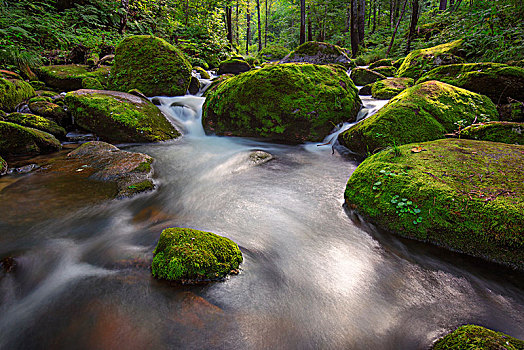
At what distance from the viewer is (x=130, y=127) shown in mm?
6664

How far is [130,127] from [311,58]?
12.6m

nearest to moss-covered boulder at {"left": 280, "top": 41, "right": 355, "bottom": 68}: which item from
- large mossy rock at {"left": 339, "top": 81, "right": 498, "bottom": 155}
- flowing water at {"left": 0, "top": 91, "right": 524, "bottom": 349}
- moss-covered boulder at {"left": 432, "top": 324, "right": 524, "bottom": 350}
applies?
large mossy rock at {"left": 339, "top": 81, "right": 498, "bottom": 155}

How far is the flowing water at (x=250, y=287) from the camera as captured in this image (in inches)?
73.5

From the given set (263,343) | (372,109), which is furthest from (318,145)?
(263,343)

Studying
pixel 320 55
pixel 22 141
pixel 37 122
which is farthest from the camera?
pixel 320 55

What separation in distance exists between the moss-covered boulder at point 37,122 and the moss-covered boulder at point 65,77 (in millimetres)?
3890

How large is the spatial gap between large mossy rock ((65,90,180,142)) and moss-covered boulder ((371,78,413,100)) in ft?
23.0

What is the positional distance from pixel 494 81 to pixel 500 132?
2741 mm

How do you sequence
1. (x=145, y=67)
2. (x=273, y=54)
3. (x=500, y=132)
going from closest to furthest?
1. (x=500, y=132)
2. (x=145, y=67)
3. (x=273, y=54)

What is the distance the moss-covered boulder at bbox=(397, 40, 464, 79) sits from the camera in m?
8.98

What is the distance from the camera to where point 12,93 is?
6.88m

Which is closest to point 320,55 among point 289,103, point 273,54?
point 289,103

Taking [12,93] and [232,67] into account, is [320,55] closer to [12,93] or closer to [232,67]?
[232,67]

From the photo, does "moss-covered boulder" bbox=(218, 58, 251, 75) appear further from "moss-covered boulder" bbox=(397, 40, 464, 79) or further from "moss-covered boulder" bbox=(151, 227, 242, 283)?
"moss-covered boulder" bbox=(151, 227, 242, 283)
